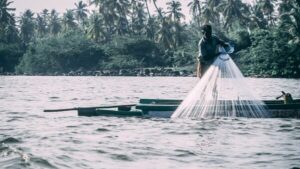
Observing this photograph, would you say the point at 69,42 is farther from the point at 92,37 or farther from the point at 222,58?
the point at 222,58

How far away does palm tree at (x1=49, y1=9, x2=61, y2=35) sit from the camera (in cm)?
9062

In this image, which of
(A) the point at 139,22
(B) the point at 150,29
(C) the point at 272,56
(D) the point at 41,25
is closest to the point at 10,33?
(D) the point at 41,25

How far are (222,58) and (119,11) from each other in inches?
2325

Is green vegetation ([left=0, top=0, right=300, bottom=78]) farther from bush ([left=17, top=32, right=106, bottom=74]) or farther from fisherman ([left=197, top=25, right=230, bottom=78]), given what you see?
fisherman ([left=197, top=25, right=230, bottom=78])

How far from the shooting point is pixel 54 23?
300 ft

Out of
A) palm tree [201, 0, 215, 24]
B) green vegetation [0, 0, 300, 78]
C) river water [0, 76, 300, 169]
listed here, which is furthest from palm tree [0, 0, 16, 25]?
river water [0, 76, 300, 169]

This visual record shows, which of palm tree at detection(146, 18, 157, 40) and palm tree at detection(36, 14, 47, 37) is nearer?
palm tree at detection(146, 18, 157, 40)

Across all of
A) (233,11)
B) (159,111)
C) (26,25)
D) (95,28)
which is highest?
(26,25)

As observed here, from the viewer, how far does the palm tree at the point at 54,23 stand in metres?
90.6

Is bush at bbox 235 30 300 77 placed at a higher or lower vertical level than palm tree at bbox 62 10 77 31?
lower

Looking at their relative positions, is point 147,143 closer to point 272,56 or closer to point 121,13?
point 272,56

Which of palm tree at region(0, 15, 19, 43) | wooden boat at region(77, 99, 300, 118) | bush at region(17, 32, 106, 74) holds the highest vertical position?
palm tree at region(0, 15, 19, 43)

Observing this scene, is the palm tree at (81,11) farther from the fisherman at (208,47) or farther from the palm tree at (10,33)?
the fisherman at (208,47)

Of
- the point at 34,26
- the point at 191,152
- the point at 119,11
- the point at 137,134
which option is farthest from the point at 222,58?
the point at 34,26
